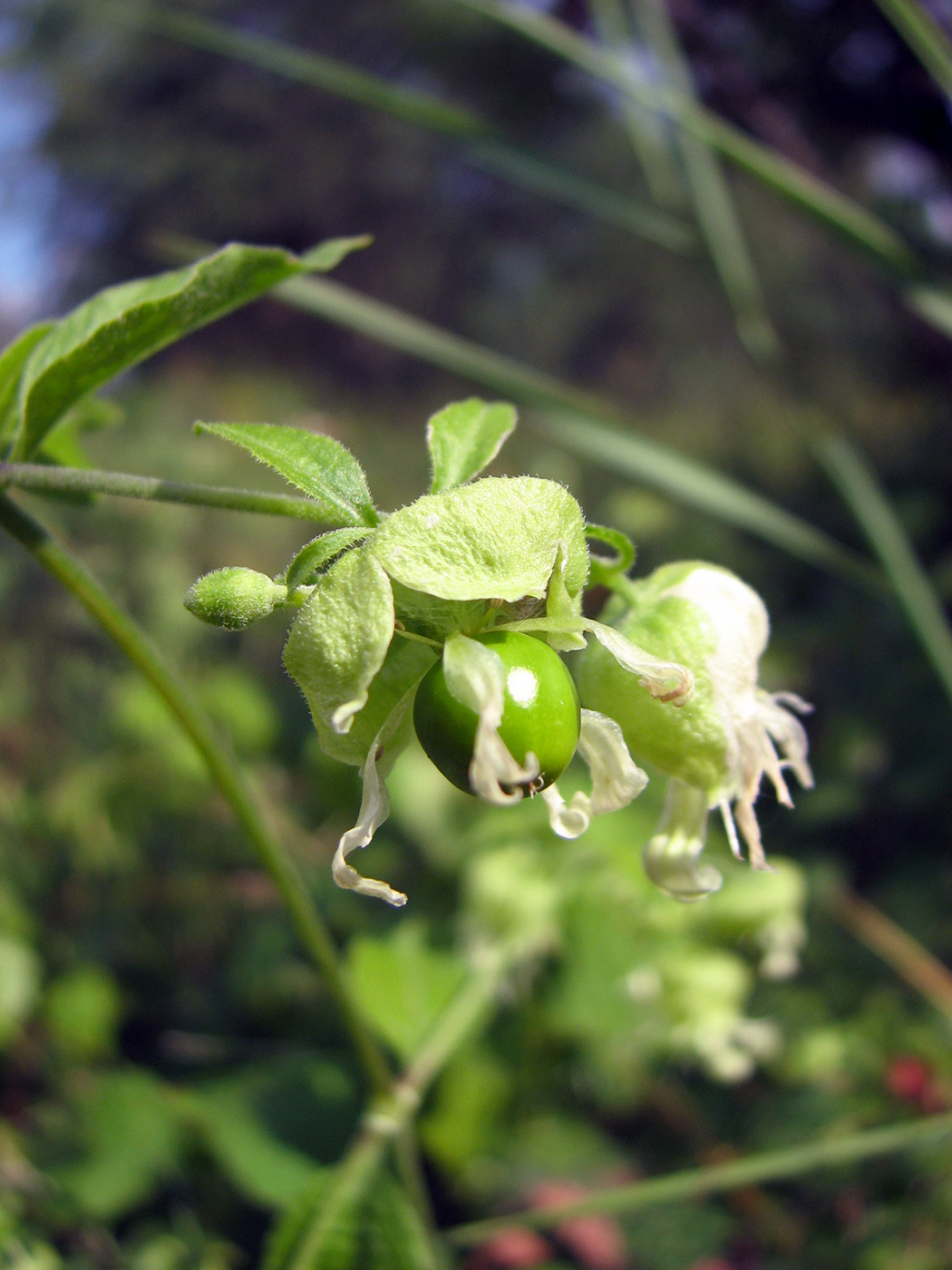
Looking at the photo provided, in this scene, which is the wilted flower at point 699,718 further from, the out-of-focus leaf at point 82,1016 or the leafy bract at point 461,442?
the out-of-focus leaf at point 82,1016

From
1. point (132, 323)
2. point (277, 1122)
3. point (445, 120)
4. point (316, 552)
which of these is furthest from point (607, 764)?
point (277, 1122)

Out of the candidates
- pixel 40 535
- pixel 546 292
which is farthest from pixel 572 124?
pixel 40 535

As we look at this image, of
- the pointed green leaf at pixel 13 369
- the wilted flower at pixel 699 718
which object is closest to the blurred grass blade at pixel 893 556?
the wilted flower at pixel 699 718

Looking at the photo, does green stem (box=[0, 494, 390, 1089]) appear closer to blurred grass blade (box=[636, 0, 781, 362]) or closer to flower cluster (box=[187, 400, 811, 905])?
flower cluster (box=[187, 400, 811, 905])

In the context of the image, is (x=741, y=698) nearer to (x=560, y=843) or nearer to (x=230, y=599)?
(x=230, y=599)

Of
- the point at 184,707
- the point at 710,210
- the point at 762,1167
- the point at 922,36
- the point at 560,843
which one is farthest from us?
the point at 560,843

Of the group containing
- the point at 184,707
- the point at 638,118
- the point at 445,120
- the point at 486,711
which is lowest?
the point at 184,707
